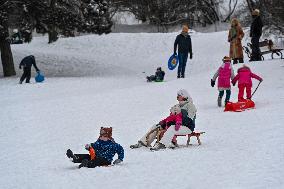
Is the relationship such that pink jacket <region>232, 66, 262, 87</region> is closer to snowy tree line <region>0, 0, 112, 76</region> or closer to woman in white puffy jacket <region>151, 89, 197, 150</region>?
woman in white puffy jacket <region>151, 89, 197, 150</region>

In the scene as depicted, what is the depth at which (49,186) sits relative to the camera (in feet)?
27.9

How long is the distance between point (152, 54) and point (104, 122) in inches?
895

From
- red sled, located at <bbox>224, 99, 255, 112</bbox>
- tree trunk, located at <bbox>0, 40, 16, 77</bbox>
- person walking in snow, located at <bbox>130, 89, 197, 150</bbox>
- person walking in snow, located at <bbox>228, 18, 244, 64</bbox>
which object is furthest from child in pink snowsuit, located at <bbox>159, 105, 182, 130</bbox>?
tree trunk, located at <bbox>0, 40, 16, 77</bbox>

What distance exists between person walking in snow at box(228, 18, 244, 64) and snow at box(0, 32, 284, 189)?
6.47 ft

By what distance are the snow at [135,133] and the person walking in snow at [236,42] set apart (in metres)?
1.97

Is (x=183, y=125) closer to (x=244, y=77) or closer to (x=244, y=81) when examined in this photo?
(x=244, y=81)

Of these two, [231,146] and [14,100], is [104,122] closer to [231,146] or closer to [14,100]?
[231,146]

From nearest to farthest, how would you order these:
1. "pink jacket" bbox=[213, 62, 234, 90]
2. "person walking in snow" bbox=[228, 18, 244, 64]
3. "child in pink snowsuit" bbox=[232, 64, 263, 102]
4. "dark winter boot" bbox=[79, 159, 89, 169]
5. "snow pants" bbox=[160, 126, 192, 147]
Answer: "dark winter boot" bbox=[79, 159, 89, 169] < "snow pants" bbox=[160, 126, 192, 147] < "child in pink snowsuit" bbox=[232, 64, 263, 102] < "pink jacket" bbox=[213, 62, 234, 90] < "person walking in snow" bbox=[228, 18, 244, 64]

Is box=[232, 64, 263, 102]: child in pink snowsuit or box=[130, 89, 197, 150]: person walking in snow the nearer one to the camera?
box=[130, 89, 197, 150]: person walking in snow

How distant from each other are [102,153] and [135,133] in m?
3.59

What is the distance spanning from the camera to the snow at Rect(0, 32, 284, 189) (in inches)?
332

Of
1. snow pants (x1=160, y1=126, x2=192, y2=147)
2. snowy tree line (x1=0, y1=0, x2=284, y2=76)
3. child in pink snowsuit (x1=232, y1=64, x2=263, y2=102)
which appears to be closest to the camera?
snow pants (x1=160, y1=126, x2=192, y2=147)

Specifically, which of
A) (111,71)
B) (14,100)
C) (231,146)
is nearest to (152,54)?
(111,71)

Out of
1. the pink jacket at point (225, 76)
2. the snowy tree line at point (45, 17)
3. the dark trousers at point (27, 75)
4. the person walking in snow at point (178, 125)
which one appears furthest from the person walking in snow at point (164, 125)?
the snowy tree line at point (45, 17)
